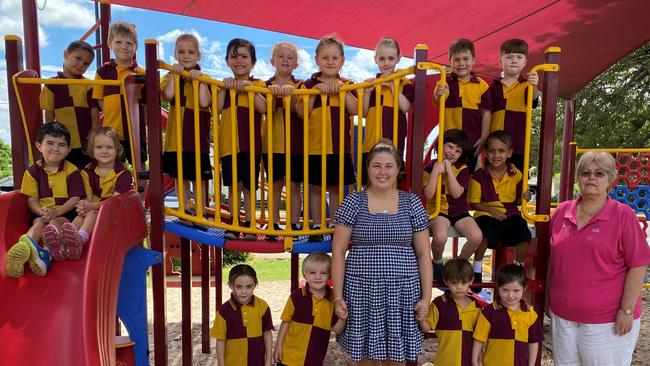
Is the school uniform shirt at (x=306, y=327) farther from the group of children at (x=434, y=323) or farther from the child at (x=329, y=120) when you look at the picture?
the child at (x=329, y=120)

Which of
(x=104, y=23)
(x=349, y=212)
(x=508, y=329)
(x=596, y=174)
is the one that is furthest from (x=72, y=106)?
(x=596, y=174)

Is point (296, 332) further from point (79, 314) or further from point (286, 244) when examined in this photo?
point (79, 314)

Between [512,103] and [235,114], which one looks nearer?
[235,114]

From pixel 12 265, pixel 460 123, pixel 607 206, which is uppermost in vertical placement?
pixel 460 123

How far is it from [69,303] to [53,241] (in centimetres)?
39

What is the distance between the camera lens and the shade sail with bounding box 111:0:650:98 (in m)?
5.91

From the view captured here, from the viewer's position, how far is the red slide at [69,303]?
96.7 inches

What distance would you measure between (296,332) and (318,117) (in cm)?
150

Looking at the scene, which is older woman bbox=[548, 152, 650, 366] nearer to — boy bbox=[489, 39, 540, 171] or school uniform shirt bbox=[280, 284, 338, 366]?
boy bbox=[489, 39, 540, 171]

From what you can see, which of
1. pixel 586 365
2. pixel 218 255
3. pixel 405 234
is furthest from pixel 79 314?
pixel 586 365

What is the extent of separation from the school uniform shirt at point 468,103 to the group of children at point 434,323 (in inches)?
39.8

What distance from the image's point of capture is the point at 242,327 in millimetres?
3322

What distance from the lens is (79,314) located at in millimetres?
2607

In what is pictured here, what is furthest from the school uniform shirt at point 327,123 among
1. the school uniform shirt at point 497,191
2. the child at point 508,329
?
the child at point 508,329
